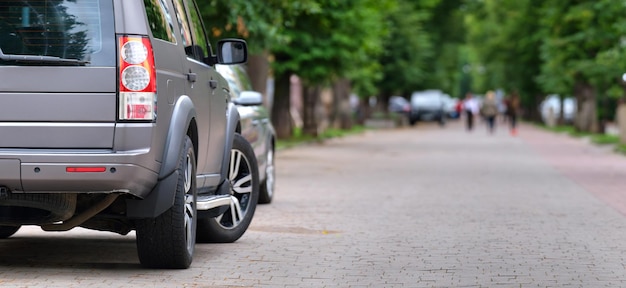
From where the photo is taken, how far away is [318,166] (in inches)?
843

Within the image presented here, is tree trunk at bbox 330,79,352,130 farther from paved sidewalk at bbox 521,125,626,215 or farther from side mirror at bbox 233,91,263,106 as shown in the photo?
side mirror at bbox 233,91,263,106

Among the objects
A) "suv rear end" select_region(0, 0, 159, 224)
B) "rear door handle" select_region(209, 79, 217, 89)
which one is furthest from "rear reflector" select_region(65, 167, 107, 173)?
"rear door handle" select_region(209, 79, 217, 89)

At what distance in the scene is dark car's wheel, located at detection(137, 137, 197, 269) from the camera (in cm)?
727

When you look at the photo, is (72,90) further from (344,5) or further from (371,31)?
(371,31)

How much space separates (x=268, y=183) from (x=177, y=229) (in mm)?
5795

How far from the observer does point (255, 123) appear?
1205 cm

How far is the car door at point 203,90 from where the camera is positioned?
7.94 meters

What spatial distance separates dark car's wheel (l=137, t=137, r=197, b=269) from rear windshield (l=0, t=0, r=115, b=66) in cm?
85

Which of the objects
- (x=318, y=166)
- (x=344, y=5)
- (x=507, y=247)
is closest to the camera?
(x=507, y=247)

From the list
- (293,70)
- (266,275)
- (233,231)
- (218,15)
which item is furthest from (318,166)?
(266,275)

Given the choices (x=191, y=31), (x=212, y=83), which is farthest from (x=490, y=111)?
(x=191, y=31)

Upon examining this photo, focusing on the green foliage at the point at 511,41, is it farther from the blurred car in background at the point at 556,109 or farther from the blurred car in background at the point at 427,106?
the blurred car in background at the point at 427,106

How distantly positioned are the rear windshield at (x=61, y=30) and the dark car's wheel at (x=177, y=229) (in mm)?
853

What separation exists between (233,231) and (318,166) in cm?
1216
